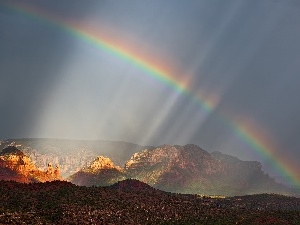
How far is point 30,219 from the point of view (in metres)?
93.2

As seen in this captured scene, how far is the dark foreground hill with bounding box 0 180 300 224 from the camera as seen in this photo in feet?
328

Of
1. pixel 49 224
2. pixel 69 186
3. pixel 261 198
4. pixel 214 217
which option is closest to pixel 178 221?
pixel 214 217

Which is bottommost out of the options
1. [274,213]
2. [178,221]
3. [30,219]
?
[30,219]

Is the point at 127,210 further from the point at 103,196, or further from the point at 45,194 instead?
the point at 45,194

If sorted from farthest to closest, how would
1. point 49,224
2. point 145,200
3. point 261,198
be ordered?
point 261,198 → point 145,200 → point 49,224

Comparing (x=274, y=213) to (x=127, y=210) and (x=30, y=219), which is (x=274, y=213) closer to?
(x=127, y=210)

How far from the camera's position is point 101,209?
11156 centimetres

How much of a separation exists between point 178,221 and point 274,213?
32.5m

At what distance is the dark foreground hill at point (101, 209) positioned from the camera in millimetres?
100000

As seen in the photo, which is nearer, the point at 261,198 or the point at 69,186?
the point at 69,186

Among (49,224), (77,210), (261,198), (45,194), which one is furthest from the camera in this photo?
(261,198)

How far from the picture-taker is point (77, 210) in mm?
106562

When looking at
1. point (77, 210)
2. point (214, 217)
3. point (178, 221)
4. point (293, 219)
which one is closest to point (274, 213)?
point (293, 219)

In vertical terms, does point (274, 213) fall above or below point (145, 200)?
above
